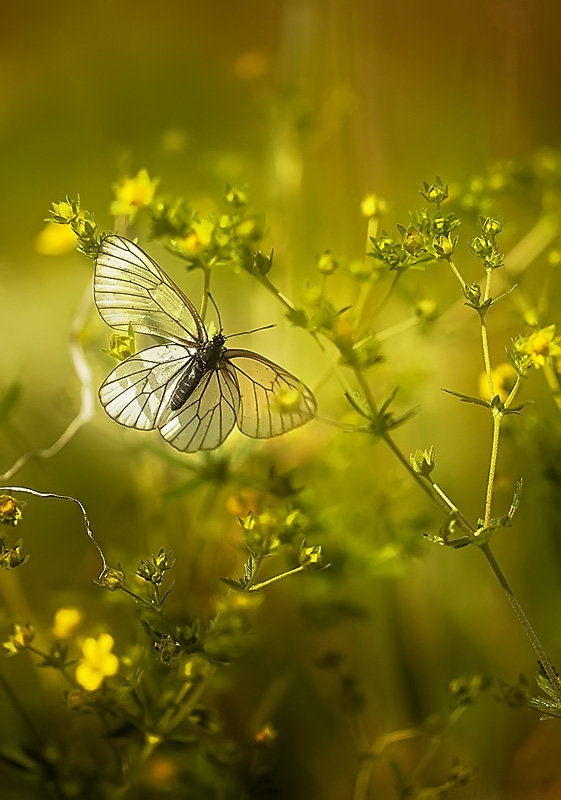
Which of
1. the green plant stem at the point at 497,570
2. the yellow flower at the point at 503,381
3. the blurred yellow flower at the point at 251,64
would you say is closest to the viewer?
the green plant stem at the point at 497,570

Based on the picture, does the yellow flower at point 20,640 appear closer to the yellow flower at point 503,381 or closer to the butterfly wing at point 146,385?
the butterfly wing at point 146,385

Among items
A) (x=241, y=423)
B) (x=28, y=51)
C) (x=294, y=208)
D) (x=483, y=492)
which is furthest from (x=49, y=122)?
(x=483, y=492)

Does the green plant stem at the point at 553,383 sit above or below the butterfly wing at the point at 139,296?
below

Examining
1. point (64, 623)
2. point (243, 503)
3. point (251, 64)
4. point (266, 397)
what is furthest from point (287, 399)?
point (251, 64)

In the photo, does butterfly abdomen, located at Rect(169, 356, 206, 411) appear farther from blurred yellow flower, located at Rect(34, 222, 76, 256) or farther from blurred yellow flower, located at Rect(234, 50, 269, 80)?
blurred yellow flower, located at Rect(234, 50, 269, 80)

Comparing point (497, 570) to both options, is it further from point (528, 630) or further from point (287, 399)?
point (287, 399)

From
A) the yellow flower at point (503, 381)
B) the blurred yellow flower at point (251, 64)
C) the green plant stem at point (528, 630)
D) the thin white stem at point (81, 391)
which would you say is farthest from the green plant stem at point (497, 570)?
the blurred yellow flower at point (251, 64)

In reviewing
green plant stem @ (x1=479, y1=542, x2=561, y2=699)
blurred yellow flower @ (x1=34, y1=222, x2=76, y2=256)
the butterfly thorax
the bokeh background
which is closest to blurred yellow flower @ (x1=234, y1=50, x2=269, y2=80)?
the bokeh background
